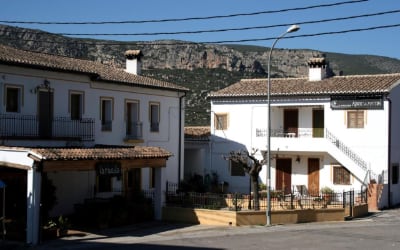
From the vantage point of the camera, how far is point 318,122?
3591cm

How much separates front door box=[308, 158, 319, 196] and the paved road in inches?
343

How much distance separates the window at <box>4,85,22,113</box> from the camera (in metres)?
23.3

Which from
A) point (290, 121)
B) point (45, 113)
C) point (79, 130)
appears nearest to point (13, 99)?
point (45, 113)

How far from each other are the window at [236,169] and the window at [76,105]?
43.2 ft

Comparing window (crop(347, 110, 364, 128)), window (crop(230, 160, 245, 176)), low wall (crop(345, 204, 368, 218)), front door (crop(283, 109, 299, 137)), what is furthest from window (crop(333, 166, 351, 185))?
window (crop(230, 160, 245, 176))

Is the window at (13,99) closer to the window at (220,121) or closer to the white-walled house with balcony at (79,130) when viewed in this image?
the white-walled house with balcony at (79,130)

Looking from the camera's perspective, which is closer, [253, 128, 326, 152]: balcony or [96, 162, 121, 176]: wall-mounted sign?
[96, 162, 121, 176]: wall-mounted sign

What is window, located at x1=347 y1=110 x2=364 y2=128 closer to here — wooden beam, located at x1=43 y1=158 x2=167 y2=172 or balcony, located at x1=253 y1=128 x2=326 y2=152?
balcony, located at x1=253 y1=128 x2=326 y2=152

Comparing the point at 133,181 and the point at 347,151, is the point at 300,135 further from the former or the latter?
the point at 133,181

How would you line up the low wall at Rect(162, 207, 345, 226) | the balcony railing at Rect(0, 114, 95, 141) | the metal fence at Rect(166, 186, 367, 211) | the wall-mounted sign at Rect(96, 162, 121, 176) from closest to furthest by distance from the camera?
1. the wall-mounted sign at Rect(96, 162, 121, 176)
2. the balcony railing at Rect(0, 114, 95, 141)
3. the low wall at Rect(162, 207, 345, 226)
4. the metal fence at Rect(166, 186, 367, 211)

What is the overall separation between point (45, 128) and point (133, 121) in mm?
6640

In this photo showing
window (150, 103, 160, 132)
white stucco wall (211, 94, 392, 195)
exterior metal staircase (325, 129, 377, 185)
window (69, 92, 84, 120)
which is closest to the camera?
window (69, 92, 84, 120)

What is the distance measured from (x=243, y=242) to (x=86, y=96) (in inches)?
423

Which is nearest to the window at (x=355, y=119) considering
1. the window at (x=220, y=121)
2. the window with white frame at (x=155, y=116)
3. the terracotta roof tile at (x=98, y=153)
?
the window at (x=220, y=121)
